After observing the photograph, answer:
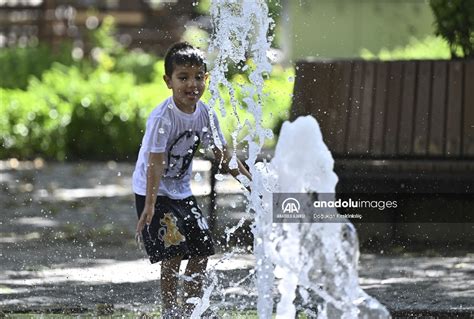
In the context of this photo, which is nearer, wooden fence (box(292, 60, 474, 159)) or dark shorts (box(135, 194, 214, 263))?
dark shorts (box(135, 194, 214, 263))

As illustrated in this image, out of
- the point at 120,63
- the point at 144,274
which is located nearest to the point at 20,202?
the point at 144,274

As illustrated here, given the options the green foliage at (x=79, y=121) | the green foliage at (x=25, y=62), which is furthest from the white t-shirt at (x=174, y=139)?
the green foliage at (x=25, y=62)

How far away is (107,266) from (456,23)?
326 centimetres

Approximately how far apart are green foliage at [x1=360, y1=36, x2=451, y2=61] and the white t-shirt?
7.30 meters

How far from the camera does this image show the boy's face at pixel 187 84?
559cm

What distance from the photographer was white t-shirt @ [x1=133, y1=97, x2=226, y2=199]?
18.1ft

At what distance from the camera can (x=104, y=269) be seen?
7.32m

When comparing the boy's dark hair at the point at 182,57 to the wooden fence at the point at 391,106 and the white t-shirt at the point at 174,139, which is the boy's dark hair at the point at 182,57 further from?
the wooden fence at the point at 391,106

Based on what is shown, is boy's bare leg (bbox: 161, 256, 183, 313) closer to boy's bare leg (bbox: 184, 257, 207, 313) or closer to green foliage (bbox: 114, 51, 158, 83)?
boy's bare leg (bbox: 184, 257, 207, 313)

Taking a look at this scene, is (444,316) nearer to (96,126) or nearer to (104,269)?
(104,269)

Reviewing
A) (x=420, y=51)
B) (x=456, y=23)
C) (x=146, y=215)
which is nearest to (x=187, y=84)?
(x=146, y=215)

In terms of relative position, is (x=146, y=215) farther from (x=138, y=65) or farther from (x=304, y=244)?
(x=138, y=65)

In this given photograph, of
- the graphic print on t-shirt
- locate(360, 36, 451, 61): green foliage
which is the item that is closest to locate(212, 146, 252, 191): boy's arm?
the graphic print on t-shirt

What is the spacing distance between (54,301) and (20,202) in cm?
414
